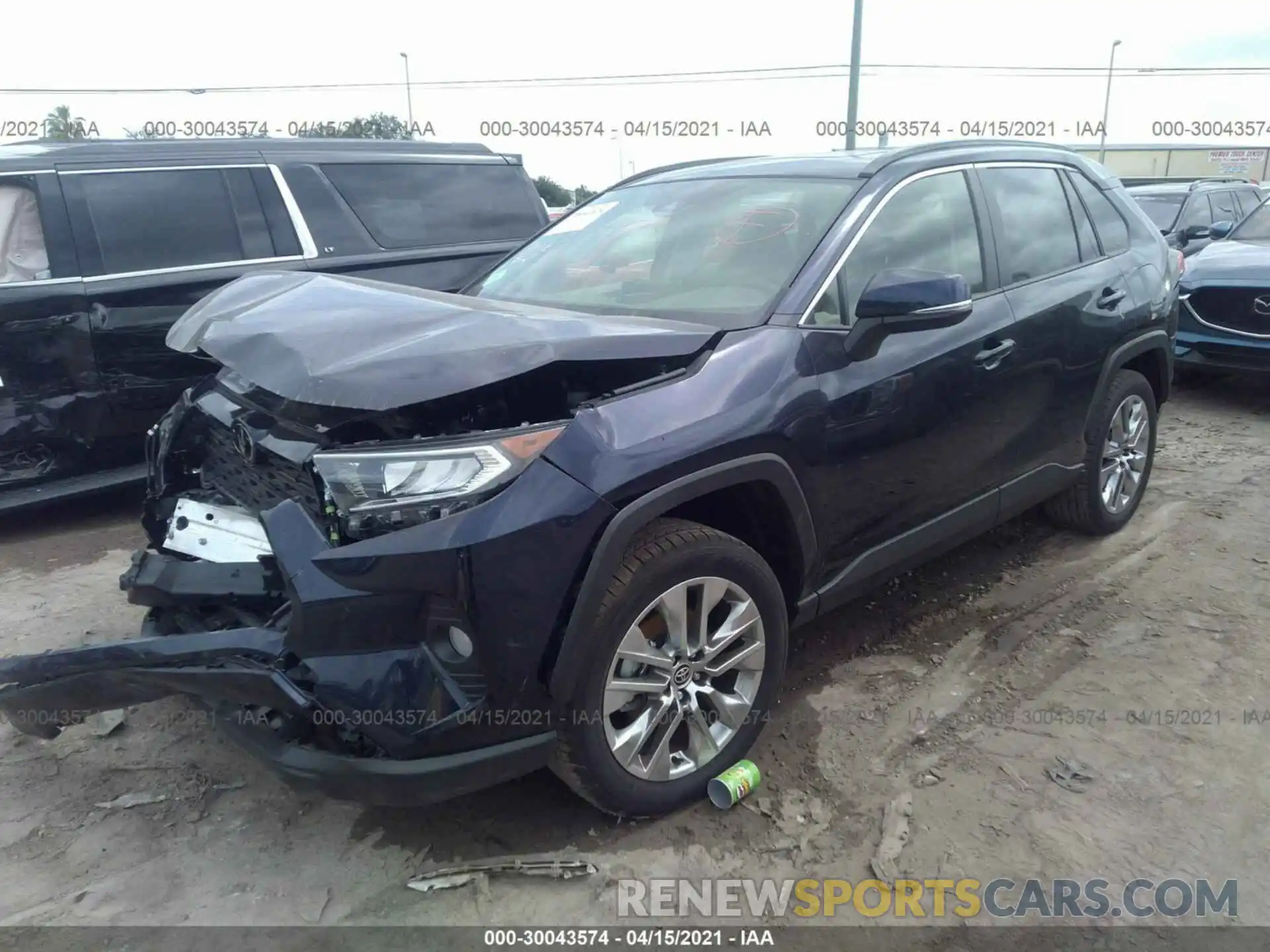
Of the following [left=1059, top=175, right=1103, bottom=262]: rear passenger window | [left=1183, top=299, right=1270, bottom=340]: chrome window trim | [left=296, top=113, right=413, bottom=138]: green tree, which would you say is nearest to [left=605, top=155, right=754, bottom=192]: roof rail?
[left=1059, top=175, right=1103, bottom=262]: rear passenger window

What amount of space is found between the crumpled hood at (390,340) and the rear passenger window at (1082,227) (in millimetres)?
2332

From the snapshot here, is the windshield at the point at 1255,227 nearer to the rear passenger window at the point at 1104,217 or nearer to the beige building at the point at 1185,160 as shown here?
the rear passenger window at the point at 1104,217

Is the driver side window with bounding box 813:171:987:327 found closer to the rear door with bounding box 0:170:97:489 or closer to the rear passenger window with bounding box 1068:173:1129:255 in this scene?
the rear passenger window with bounding box 1068:173:1129:255

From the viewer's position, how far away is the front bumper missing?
2160mm

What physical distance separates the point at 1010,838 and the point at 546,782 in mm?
1340

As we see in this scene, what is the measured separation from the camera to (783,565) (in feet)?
9.57

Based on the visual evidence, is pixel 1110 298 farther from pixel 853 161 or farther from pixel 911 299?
pixel 911 299

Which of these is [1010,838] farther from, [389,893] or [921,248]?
[921,248]

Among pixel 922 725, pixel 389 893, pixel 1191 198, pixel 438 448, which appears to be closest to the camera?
pixel 438 448

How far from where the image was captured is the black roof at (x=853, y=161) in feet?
11.0

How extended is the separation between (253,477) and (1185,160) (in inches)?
2404

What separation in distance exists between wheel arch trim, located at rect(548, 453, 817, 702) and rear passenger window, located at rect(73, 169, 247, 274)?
374 centimetres

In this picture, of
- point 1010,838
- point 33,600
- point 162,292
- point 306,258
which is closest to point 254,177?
point 306,258

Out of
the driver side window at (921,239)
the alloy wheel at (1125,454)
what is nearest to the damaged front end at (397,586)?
the driver side window at (921,239)
